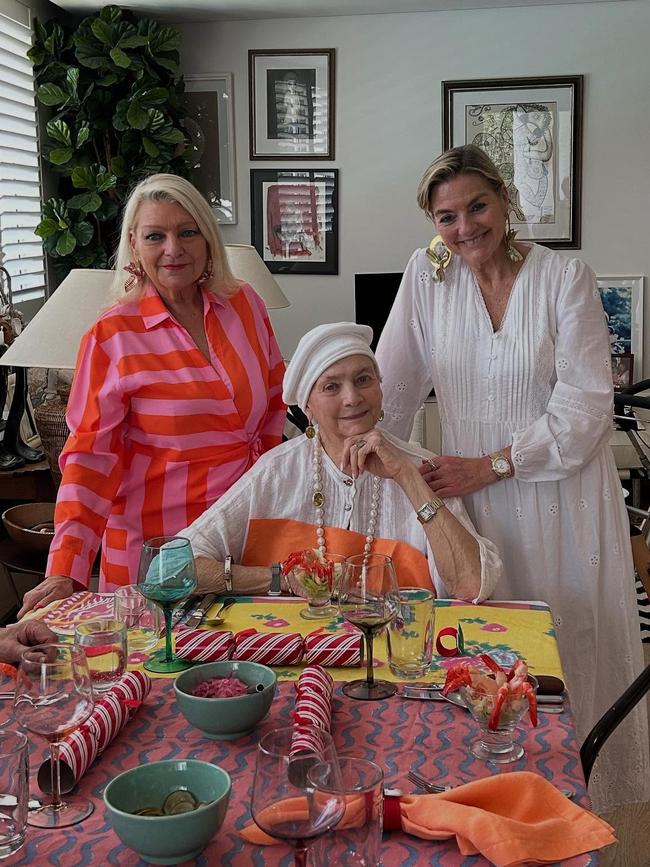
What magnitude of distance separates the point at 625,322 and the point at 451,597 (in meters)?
4.21

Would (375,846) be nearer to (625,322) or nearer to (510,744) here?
(510,744)

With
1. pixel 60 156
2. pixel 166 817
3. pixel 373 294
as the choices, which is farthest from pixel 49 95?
pixel 166 817

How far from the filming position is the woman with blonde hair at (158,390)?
7.05 ft

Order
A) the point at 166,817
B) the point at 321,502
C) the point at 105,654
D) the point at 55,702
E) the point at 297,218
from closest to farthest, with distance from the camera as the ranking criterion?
the point at 166,817 → the point at 55,702 → the point at 105,654 → the point at 321,502 → the point at 297,218

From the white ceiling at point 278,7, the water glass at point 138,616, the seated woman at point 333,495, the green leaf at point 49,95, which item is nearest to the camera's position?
the water glass at point 138,616

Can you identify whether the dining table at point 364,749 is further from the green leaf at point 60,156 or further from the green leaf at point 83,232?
the green leaf at point 60,156

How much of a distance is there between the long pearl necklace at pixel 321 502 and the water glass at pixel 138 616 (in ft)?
1.47

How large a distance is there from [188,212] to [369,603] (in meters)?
1.11

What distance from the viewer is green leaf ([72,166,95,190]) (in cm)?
497

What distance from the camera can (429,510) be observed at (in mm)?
1931

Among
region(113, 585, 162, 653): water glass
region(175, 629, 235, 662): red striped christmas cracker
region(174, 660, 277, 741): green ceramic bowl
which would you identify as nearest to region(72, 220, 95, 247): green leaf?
region(113, 585, 162, 653): water glass

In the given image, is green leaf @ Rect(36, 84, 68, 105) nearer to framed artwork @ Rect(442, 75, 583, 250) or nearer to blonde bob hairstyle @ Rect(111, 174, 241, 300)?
framed artwork @ Rect(442, 75, 583, 250)

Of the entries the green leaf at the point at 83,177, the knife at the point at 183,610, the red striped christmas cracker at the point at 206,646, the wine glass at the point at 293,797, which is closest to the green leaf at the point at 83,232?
the green leaf at the point at 83,177

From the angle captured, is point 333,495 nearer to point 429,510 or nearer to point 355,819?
point 429,510
